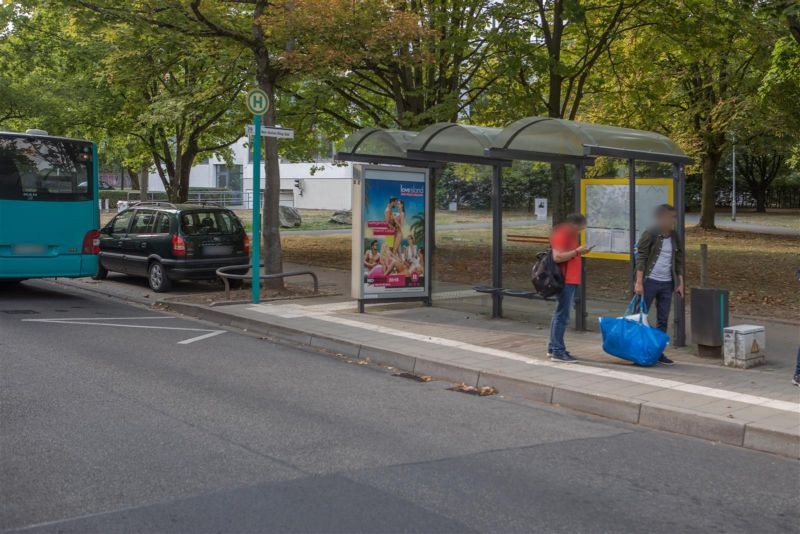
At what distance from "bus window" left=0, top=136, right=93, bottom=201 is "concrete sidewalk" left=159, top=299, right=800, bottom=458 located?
3.62m

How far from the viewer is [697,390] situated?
754cm

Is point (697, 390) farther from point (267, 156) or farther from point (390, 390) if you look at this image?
point (267, 156)

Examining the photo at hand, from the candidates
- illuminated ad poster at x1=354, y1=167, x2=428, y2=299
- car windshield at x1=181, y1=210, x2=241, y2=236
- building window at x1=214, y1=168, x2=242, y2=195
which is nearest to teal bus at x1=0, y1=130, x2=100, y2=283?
car windshield at x1=181, y1=210, x2=241, y2=236

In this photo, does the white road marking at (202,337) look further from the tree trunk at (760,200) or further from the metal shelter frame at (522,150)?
the tree trunk at (760,200)

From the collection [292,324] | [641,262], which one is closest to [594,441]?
[641,262]

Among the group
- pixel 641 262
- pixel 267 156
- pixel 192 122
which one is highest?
pixel 192 122

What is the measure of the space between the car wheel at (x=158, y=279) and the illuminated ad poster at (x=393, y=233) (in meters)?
4.64

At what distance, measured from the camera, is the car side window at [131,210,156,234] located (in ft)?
51.3

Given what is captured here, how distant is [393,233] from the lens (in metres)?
12.5

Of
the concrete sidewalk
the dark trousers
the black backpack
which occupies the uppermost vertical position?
the black backpack

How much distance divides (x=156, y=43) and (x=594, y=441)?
12936 mm

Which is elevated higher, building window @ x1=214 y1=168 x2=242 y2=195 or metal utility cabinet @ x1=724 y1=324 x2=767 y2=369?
building window @ x1=214 y1=168 x2=242 y2=195

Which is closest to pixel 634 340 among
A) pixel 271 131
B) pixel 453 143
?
pixel 453 143

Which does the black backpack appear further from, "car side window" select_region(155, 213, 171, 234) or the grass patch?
"car side window" select_region(155, 213, 171, 234)
